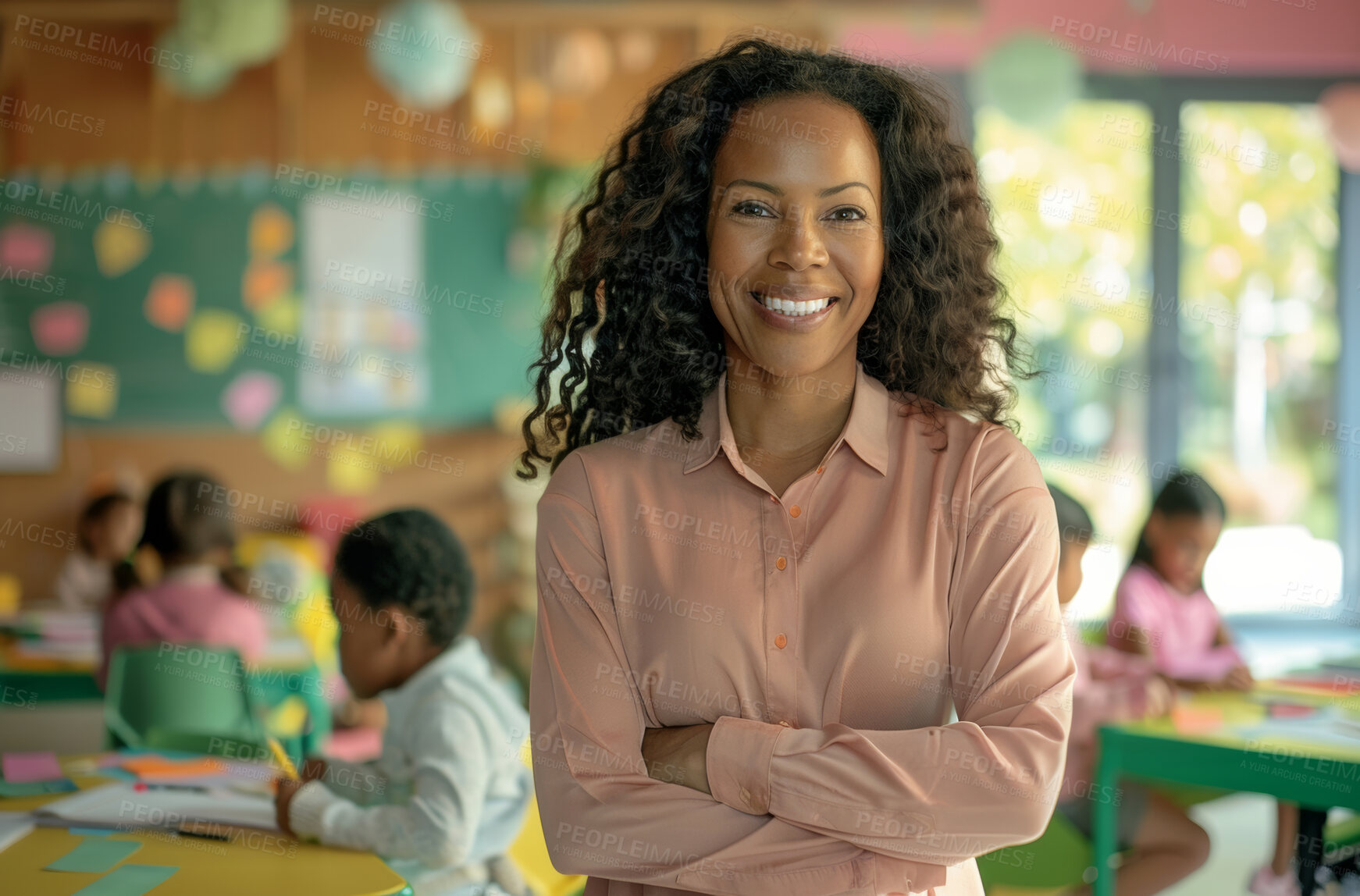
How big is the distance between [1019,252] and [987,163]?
0.46 metres

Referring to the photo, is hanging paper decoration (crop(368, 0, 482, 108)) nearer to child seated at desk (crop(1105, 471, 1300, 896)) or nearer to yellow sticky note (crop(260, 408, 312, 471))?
yellow sticky note (crop(260, 408, 312, 471))

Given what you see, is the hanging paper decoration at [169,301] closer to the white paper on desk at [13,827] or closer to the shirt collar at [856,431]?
the white paper on desk at [13,827]

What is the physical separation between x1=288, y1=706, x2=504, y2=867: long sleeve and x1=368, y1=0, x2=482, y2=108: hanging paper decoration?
340cm

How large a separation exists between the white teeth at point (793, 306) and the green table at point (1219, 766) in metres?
1.60

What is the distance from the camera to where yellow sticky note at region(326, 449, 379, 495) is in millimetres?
5668

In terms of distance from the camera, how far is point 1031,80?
14.8 feet

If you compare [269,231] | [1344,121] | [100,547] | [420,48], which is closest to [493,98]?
[420,48]

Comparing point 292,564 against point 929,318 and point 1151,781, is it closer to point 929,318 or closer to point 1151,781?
point 1151,781

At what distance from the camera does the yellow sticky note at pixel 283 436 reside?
221 inches

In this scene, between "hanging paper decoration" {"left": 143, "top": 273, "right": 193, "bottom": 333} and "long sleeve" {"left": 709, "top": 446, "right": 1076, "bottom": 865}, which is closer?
"long sleeve" {"left": 709, "top": 446, "right": 1076, "bottom": 865}

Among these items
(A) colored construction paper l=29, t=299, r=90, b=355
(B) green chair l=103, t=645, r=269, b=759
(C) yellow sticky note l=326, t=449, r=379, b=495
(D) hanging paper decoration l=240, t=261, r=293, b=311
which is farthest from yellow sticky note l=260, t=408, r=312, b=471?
(B) green chair l=103, t=645, r=269, b=759

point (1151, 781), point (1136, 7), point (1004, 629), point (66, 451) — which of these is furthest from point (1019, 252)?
point (1004, 629)

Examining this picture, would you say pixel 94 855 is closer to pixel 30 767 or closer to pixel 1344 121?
pixel 30 767

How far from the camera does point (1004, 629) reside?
126cm
